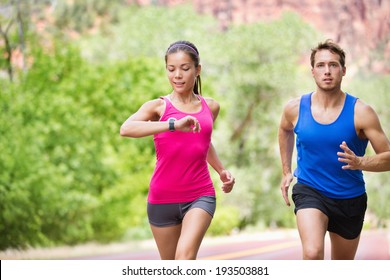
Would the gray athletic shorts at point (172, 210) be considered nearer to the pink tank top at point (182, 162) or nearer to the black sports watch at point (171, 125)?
the pink tank top at point (182, 162)

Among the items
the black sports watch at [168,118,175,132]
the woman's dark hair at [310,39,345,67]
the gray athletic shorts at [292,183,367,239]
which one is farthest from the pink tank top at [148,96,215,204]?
the woman's dark hair at [310,39,345,67]

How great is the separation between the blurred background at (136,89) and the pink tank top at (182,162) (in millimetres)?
5952

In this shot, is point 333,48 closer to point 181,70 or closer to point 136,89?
point 181,70

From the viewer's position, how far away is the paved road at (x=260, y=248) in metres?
9.98

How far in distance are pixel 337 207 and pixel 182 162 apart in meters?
0.77

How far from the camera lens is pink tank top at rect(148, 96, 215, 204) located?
12.0ft

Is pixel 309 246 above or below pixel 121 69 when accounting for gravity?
below

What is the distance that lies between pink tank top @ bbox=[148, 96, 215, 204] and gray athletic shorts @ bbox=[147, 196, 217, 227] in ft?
0.08

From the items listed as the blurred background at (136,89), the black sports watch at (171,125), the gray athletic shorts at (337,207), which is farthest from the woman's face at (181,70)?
the blurred background at (136,89)

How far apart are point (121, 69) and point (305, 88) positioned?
277 cm
